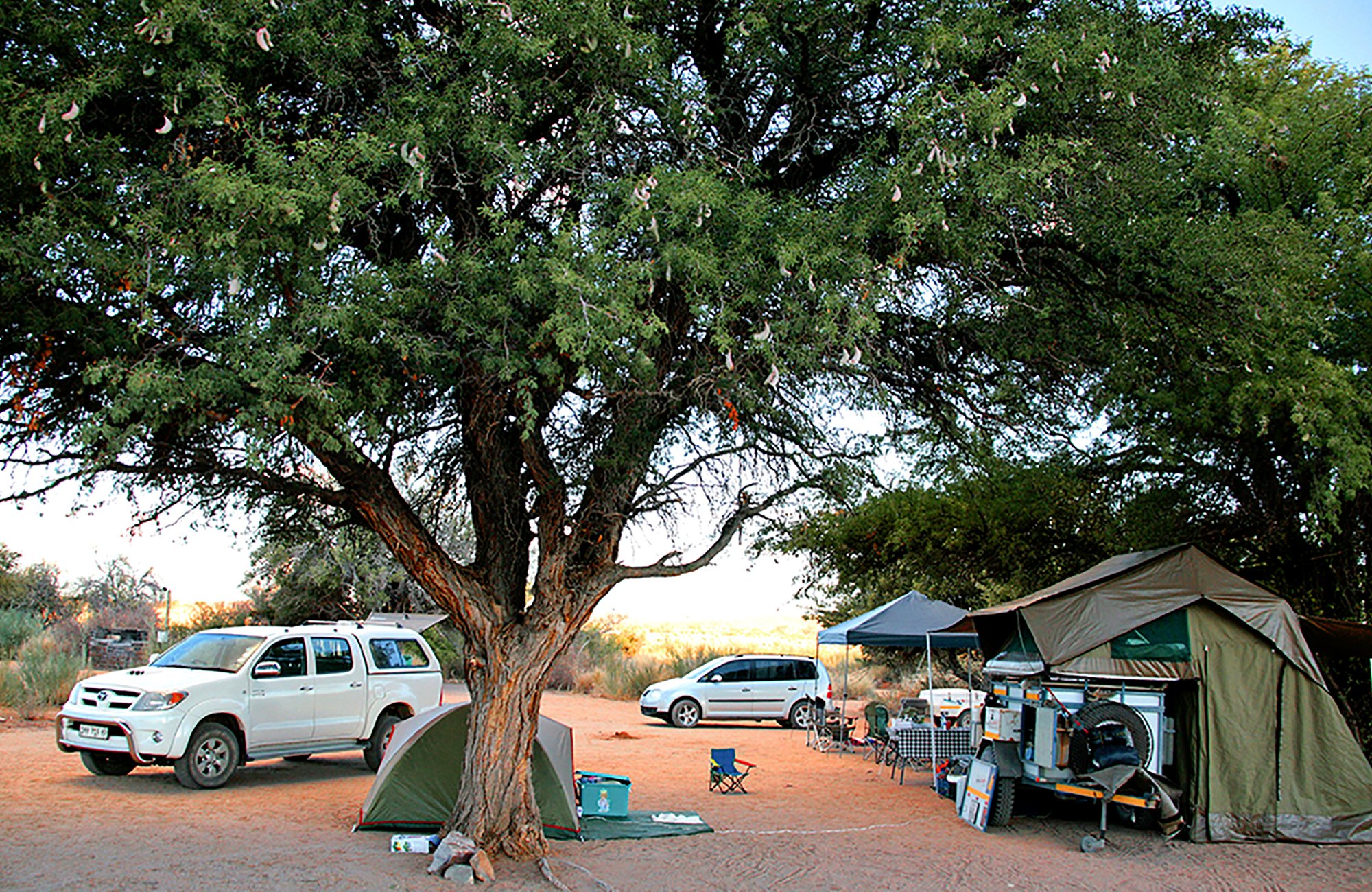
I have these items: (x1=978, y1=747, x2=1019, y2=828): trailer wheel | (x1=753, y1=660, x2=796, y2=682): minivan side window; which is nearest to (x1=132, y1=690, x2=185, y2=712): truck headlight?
(x1=978, y1=747, x2=1019, y2=828): trailer wheel

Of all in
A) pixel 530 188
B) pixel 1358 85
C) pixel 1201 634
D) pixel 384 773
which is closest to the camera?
pixel 530 188

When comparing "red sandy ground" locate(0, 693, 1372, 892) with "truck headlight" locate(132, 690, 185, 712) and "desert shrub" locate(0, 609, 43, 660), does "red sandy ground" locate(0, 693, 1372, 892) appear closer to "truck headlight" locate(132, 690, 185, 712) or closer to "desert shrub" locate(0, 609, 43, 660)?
"truck headlight" locate(132, 690, 185, 712)

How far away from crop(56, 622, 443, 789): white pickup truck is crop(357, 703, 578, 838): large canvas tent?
2990 mm

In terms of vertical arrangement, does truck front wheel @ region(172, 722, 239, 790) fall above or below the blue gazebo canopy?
below

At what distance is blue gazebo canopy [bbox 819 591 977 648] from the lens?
1677 centimetres

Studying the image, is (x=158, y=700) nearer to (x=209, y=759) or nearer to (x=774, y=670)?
(x=209, y=759)

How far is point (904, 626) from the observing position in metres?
17.0

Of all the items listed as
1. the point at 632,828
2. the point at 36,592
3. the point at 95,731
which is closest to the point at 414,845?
the point at 632,828

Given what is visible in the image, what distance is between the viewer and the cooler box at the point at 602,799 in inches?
439

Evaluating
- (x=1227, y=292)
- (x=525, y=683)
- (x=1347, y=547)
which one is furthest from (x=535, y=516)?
(x=1347, y=547)

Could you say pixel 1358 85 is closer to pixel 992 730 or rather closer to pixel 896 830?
pixel 992 730

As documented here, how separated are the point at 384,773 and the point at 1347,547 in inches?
497

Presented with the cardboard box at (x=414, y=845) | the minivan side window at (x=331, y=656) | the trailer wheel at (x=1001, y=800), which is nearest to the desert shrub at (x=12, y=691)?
the minivan side window at (x=331, y=656)

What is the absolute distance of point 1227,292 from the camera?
963 cm
